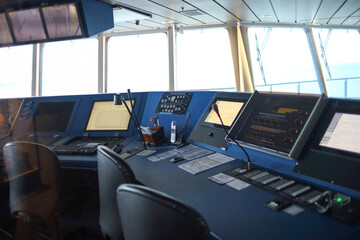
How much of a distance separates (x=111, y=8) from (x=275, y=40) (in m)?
4.23

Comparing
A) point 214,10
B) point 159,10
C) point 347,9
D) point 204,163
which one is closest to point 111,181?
point 204,163

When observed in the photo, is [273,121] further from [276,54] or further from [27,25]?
[276,54]

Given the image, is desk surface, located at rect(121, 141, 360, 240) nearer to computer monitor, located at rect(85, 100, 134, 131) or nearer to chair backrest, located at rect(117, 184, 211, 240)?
chair backrest, located at rect(117, 184, 211, 240)

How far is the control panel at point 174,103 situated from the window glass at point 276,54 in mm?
4234

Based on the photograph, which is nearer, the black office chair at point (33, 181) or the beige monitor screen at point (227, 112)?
the black office chair at point (33, 181)

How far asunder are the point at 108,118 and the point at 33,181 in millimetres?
980

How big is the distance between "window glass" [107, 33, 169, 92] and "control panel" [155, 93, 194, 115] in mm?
3685

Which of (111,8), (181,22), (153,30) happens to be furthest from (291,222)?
(153,30)

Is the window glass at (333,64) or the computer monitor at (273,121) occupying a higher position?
the window glass at (333,64)

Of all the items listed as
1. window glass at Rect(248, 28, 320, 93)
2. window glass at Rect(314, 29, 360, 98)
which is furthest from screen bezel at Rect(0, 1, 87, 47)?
window glass at Rect(314, 29, 360, 98)

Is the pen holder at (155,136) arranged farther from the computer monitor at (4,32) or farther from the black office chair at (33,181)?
the computer monitor at (4,32)

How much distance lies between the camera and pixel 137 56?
684cm

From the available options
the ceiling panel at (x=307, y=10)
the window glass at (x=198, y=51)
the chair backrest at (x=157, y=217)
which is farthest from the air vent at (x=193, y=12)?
the chair backrest at (x=157, y=217)

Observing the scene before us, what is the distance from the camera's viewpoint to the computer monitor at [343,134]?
3.97 ft
